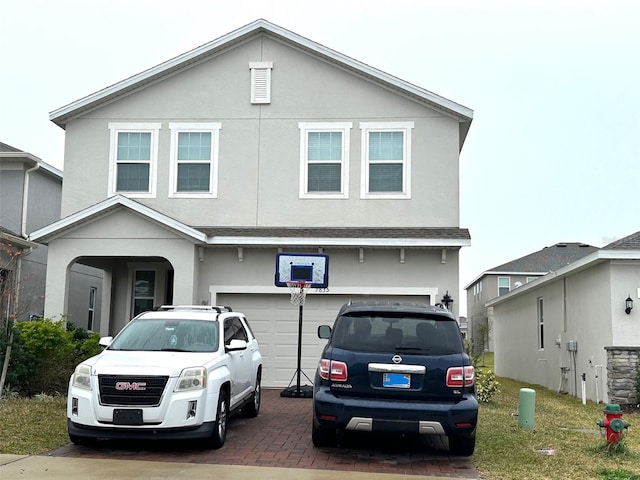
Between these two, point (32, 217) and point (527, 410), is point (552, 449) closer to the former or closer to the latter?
point (527, 410)

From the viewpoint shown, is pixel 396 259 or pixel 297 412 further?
pixel 396 259

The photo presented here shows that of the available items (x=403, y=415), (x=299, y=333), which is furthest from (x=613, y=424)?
(x=299, y=333)

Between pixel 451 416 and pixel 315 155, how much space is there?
10.0m

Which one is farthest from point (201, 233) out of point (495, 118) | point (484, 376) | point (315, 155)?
point (495, 118)

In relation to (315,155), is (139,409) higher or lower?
lower

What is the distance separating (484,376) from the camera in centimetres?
1461

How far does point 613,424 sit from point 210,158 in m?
11.1

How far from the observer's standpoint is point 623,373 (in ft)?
47.7

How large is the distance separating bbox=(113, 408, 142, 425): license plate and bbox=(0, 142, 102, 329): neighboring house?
10665 millimetres

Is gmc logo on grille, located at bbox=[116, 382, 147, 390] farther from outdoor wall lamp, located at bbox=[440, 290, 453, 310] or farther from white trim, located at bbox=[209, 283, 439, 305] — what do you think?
outdoor wall lamp, located at bbox=[440, 290, 453, 310]

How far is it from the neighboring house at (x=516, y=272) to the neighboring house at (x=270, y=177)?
1170 inches

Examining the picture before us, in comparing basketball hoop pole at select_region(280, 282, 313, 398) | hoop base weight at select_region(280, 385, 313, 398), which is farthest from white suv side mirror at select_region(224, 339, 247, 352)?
hoop base weight at select_region(280, 385, 313, 398)

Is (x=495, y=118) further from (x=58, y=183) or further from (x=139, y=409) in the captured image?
(x=139, y=409)

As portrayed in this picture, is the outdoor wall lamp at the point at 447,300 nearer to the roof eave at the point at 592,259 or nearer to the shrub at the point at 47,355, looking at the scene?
the roof eave at the point at 592,259
